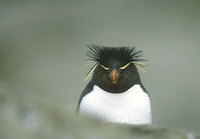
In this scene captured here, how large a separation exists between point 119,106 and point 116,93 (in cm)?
14

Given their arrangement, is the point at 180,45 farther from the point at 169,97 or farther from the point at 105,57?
the point at 105,57

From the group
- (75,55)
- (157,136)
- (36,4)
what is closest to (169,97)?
(75,55)

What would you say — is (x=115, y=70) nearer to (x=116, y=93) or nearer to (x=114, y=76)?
(x=114, y=76)

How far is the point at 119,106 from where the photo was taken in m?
3.28

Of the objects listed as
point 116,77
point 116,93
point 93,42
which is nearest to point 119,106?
point 116,93

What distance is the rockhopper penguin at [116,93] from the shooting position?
3.25 metres

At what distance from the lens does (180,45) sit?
7.12 m

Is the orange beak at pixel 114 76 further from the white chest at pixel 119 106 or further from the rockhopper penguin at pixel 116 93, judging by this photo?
the white chest at pixel 119 106

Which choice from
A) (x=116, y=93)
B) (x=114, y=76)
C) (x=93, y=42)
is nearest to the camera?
(x=114, y=76)

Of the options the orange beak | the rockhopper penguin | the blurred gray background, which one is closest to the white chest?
the rockhopper penguin

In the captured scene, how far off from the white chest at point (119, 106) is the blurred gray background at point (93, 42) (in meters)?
2.87

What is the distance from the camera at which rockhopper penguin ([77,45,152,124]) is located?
3.25 metres

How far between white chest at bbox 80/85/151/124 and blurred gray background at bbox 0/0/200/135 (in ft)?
9.42

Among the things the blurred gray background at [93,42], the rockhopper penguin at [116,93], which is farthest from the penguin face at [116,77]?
the blurred gray background at [93,42]
